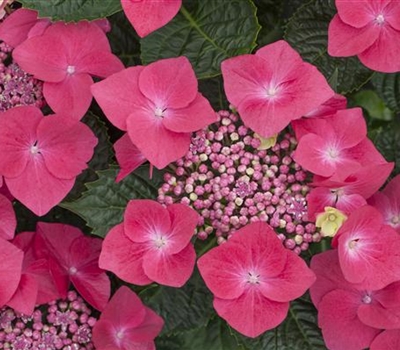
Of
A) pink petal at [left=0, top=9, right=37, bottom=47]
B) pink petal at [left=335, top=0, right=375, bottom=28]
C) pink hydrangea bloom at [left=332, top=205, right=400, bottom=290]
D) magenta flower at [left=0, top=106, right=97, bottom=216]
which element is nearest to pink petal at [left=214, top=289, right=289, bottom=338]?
pink hydrangea bloom at [left=332, top=205, right=400, bottom=290]

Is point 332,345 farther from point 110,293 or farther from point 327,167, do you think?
point 110,293

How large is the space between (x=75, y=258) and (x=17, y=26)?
0.38 metres

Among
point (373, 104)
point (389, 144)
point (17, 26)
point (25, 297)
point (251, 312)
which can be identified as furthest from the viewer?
point (373, 104)

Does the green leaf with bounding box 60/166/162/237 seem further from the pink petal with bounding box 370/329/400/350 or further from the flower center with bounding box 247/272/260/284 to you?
the pink petal with bounding box 370/329/400/350

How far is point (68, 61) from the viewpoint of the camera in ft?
4.40

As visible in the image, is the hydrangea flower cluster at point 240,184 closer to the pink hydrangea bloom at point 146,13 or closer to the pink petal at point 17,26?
the pink hydrangea bloom at point 146,13

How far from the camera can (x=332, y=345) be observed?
1.25 m

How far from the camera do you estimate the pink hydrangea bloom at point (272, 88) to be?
118 centimetres

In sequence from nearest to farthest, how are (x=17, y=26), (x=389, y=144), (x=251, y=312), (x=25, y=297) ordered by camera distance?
(x=251, y=312) < (x=25, y=297) < (x=17, y=26) < (x=389, y=144)

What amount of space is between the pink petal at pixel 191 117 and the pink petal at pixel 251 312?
9.3 inches

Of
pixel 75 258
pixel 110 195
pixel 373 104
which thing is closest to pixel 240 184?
pixel 110 195

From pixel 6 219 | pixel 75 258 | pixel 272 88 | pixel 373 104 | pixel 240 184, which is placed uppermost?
pixel 272 88

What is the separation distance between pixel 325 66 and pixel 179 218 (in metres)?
0.41

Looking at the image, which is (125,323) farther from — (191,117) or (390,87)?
(390,87)
